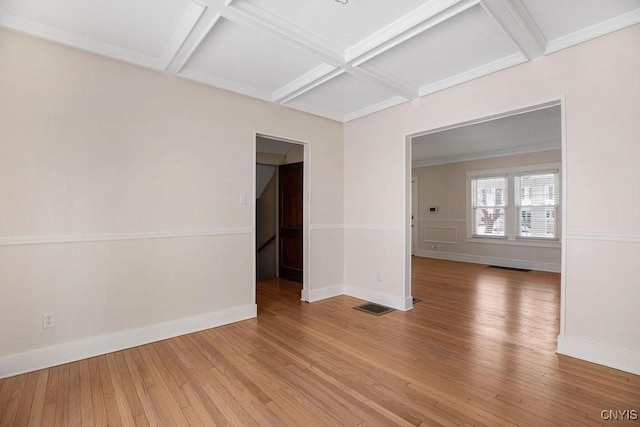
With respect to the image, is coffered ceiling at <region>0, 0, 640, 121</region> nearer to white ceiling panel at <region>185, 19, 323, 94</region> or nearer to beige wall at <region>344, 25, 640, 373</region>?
white ceiling panel at <region>185, 19, 323, 94</region>

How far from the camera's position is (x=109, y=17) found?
7.50 ft

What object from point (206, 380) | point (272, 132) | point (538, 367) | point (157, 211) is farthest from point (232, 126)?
point (538, 367)

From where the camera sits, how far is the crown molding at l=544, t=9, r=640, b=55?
89.1 inches

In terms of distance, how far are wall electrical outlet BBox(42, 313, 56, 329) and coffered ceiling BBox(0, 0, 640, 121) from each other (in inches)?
88.6

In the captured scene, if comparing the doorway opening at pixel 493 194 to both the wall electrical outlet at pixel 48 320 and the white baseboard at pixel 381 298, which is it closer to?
Answer: the white baseboard at pixel 381 298

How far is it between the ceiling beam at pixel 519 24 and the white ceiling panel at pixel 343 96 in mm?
1348

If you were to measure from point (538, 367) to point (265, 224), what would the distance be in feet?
16.0

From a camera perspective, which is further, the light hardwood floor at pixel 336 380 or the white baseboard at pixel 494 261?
the white baseboard at pixel 494 261

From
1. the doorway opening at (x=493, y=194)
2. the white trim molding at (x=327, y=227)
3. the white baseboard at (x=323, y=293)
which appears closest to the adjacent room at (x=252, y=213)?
the white baseboard at (x=323, y=293)

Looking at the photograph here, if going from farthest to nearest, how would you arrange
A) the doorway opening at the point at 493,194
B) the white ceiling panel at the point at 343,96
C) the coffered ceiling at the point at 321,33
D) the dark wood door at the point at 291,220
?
the doorway opening at the point at 493,194 < the dark wood door at the point at 291,220 < the white ceiling panel at the point at 343,96 < the coffered ceiling at the point at 321,33

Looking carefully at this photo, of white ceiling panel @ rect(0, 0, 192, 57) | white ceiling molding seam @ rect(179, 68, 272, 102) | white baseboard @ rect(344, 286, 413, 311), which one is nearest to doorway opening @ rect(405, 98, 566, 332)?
white baseboard @ rect(344, 286, 413, 311)

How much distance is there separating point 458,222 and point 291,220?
4718mm

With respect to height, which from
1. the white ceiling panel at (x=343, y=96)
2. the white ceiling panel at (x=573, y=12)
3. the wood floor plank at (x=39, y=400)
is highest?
the white ceiling panel at (x=573, y=12)

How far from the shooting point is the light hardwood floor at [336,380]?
187 cm
